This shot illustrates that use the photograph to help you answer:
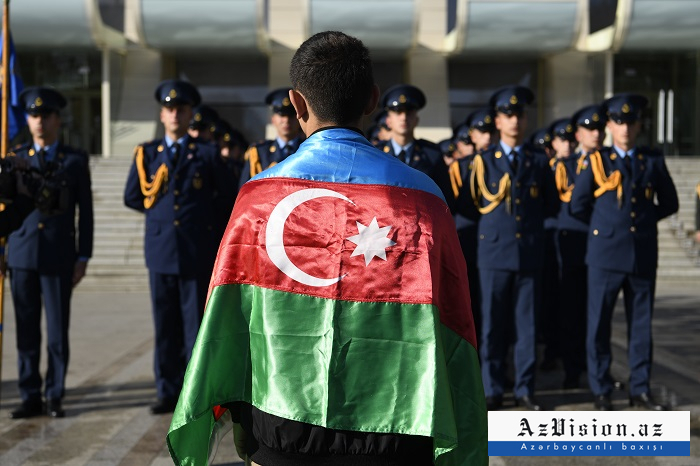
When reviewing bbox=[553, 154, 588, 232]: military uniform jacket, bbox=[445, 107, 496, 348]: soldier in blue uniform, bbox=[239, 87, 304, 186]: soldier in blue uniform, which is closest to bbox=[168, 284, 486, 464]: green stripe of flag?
bbox=[445, 107, 496, 348]: soldier in blue uniform

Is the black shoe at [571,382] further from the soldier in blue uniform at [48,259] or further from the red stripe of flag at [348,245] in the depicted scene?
the red stripe of flag at [348,245]

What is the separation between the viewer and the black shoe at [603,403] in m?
6.50

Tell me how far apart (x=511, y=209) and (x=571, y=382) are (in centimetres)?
155

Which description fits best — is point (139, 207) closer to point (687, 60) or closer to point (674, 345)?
point (674, 345)

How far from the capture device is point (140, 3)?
24.7 meters

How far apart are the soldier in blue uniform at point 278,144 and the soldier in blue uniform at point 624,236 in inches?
85.3

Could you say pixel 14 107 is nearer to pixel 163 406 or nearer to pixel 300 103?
pixel 163 406

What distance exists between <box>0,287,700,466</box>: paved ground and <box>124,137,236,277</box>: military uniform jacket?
1076mm

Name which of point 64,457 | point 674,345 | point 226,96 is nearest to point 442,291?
point 64,457

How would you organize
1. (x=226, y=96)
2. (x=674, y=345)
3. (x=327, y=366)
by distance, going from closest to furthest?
(x=327, y=366)
(x=674, y=345)
(x=226, y=96)

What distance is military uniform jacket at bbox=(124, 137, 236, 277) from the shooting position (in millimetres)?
6762

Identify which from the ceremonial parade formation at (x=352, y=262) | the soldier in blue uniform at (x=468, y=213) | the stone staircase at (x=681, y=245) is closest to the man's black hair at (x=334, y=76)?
the ceremonial parade formation at (x=352, y=262)

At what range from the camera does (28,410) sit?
6465mm

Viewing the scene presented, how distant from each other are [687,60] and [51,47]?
18.0 meters
